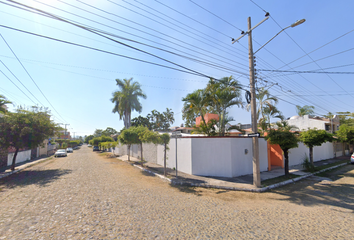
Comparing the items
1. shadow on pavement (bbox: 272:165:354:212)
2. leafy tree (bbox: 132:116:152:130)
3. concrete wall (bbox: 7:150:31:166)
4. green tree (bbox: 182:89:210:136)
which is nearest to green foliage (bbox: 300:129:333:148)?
shadow on pavement (bbox: 272:165:354:212)

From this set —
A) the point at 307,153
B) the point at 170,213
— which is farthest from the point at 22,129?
the point at 307,153

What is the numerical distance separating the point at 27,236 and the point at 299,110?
37431mm

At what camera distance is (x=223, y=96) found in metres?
12.9

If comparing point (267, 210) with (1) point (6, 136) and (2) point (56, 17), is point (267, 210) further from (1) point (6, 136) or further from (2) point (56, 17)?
(1) point (6, 136)

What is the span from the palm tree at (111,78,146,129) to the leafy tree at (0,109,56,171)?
13.0 metres

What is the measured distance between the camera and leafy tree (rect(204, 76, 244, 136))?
1282cm

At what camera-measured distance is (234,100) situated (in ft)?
42.9

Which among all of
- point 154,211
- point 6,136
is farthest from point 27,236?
point 6,136

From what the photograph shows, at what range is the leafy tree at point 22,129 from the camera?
11938 millimetres

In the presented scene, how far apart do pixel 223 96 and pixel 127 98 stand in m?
17.9

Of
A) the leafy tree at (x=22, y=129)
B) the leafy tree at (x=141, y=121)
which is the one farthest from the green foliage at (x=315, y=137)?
the leafy tree at (x=141, y=121)

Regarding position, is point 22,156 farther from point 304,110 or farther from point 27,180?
point 304,110

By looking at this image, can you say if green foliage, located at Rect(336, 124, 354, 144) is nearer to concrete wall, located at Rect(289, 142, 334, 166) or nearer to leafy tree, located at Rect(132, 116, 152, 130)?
concrete wall, located at Rect(289, 142, 334, 166)

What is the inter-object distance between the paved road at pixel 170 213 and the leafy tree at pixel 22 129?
4.98 meters
